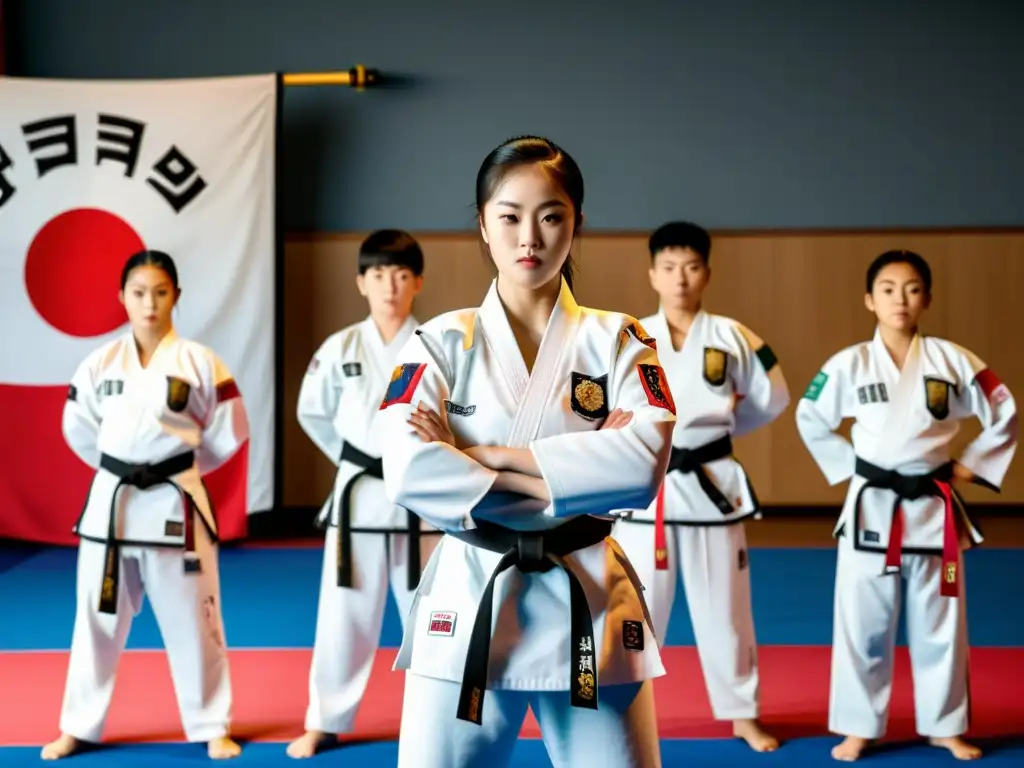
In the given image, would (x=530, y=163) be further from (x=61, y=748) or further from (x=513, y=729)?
(x=61, y=748)

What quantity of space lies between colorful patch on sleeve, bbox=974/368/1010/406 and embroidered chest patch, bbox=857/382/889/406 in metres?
0.30

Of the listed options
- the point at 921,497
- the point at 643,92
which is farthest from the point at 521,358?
the point at 643,92

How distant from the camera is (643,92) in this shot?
8.05 meters

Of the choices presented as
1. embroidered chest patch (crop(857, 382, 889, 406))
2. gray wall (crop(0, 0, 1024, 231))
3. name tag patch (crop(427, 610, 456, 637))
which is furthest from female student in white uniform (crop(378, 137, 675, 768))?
gray wall (crop(0, 0, 1024, 231))

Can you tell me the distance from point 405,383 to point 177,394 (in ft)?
6.88

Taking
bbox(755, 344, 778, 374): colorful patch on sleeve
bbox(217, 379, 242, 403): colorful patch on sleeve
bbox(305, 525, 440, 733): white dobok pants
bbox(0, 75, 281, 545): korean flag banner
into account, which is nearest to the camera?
bbox(305, 525, 440, 733): white dobok pants

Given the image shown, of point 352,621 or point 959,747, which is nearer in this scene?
point 959,747

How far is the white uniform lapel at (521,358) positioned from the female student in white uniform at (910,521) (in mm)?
2115

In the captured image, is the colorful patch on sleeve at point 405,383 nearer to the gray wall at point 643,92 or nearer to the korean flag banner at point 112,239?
the korean flag banner at point 112,239

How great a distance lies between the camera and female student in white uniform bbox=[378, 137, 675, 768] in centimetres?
192

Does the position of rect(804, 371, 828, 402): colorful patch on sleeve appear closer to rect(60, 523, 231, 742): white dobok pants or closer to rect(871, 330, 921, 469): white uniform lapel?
rect(871, 330, 921, 469): white uniform lapel

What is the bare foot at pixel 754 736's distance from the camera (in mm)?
3885

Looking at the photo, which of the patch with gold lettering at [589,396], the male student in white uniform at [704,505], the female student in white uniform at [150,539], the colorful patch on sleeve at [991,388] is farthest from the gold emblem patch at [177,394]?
the colorful patch on sleeve at [991,388]

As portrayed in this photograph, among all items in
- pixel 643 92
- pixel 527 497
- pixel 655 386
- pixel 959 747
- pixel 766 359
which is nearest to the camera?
pixel 527 497
